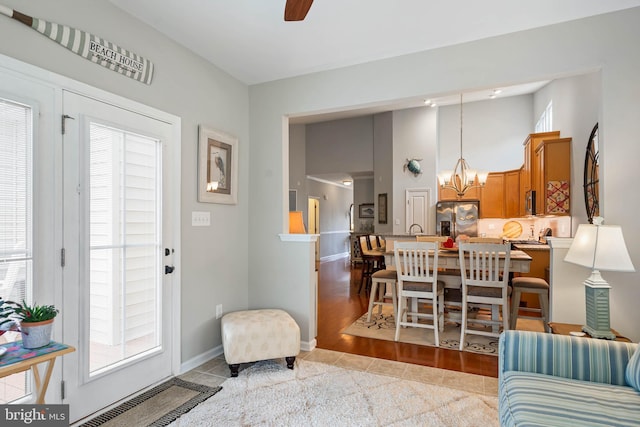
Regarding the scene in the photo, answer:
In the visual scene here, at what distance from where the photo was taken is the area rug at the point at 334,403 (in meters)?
2.12

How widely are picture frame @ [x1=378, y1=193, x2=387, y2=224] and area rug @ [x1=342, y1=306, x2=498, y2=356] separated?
13.1 feet

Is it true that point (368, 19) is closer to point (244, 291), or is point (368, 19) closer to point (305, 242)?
point (305, 242)

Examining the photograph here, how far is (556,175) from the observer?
14.2 ft

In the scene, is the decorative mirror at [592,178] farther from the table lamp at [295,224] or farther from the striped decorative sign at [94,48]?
the striped decorative sign at [94,48]

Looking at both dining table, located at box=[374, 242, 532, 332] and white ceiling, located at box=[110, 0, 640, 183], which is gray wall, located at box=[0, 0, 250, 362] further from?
dining table, located at box=[374, 242, 532, 332]

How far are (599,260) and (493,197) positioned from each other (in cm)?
529

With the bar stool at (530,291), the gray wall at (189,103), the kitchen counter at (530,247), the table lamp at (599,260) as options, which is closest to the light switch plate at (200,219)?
the gray wall at (189,103)

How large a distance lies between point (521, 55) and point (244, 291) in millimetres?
3264

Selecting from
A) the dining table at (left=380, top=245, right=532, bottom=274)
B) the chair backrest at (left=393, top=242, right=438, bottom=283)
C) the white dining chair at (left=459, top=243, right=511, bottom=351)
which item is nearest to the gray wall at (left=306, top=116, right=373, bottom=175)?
the dining table at (left=380, top=245, right=532, bottom=274)

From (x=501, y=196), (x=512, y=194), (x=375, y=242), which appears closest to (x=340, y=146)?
(x=375, y=242)

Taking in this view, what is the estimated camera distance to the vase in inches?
61.1

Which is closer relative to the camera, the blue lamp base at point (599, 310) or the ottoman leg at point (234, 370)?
the blue lamp base at point (599, 310)

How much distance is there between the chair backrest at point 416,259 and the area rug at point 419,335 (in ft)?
2.22

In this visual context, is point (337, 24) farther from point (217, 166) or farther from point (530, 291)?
point (530, 291)
